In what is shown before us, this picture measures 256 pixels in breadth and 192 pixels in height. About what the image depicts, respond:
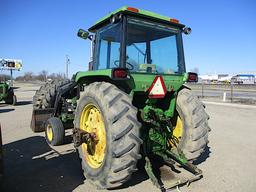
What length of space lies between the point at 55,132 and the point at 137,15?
335 cm

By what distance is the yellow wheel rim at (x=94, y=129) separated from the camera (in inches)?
150

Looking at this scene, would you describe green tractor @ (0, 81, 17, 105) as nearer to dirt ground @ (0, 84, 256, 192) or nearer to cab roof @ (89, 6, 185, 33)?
dirt ground @ (0, 84, 256, 192)

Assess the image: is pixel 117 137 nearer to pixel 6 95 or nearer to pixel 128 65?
pixel 128 65

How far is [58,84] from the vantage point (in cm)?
716

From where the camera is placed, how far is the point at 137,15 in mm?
3900

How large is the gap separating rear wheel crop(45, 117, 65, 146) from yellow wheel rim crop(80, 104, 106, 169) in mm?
1710

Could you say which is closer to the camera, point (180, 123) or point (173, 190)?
point (173, 190)

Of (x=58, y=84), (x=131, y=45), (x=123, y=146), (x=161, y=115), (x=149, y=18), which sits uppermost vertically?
(x=149, y=18)

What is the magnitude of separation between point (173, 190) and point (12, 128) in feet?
19.9

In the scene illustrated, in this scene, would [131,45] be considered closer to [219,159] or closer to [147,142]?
[147,142]

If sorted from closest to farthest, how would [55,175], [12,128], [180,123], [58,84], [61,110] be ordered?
[55,175] → [180,123] → [61,110] → [58,84] → [12,128]

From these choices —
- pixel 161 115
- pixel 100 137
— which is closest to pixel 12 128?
pixel 100 137

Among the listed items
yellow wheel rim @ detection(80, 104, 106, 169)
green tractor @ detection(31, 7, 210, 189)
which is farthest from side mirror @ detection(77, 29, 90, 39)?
yellow wheel rim @ detection(80, 104, 106, 169)

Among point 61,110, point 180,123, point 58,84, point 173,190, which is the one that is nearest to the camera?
point 173,190
